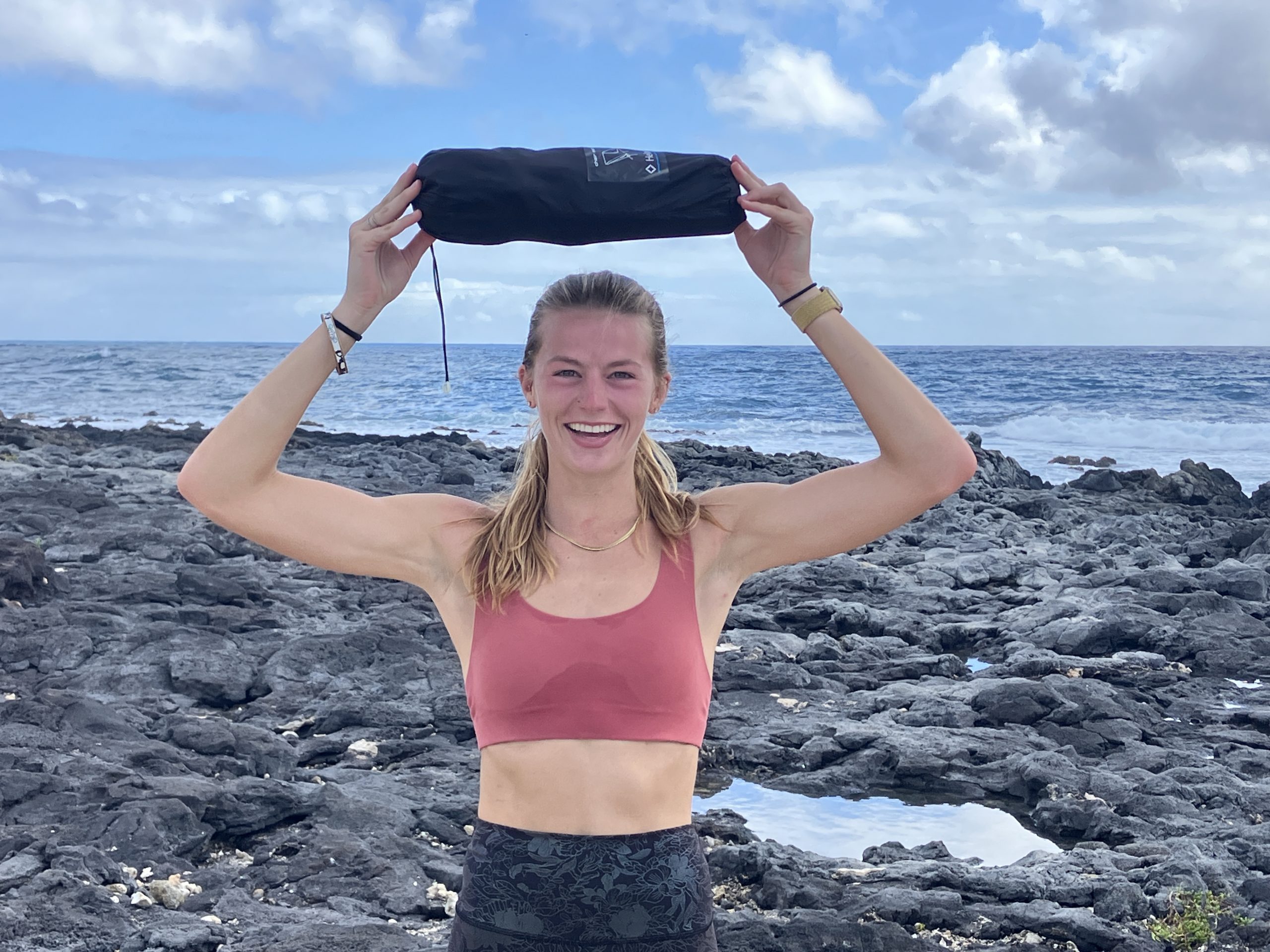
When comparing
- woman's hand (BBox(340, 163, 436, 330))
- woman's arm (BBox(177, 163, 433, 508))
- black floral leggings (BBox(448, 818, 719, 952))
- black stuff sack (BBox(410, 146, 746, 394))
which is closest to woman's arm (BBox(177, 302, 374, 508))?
woman's arm (BBox(177, 163, 433, 508))

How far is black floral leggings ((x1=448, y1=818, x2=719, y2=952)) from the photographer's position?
217cm

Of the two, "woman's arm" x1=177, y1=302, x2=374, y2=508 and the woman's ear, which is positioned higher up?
the woman's ear

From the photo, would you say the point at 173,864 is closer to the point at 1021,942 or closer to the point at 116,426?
the point at 1021,942

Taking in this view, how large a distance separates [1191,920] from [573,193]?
367 cm

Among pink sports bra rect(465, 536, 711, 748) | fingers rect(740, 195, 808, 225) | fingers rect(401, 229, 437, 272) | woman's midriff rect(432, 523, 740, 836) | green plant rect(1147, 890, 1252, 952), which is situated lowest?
green plant rect(1147, 890, 1252, 952)

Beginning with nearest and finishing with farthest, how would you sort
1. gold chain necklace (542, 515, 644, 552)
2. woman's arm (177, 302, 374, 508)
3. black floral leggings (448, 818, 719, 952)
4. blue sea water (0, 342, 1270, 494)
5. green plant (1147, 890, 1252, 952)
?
1. black floral leggings (448, 818, 719, 952)
2. woman's arm (177, 302, 374, 508)
3. gold chain necklace (542, 515, 644, 552)
4. green plant (1147, 890, 1252, 952)
5. blue sea water (0, 342, 1270, 494)

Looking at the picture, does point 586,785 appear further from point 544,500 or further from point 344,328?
point 344,328

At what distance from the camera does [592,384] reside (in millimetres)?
2383

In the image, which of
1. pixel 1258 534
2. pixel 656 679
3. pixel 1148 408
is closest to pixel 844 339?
pixel 656 679

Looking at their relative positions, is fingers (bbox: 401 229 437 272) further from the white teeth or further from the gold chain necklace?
the gold chain necklace

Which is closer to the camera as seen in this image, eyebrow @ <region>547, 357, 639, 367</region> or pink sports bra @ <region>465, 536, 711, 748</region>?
pink sports bra @ <region>465, 536, 711, 748</region>

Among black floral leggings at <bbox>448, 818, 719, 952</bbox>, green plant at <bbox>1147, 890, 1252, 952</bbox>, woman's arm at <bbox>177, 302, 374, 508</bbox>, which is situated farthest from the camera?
green plant at <bbox>1147, 890, 1252, 952</bbox>

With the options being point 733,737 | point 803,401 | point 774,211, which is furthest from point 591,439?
point 803,401

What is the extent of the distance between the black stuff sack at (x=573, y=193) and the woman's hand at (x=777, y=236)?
0.15 ft
